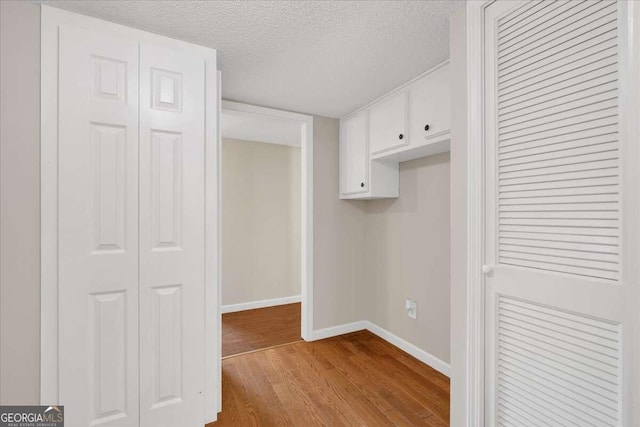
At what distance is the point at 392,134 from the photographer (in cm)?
237

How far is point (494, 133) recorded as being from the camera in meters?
1.25

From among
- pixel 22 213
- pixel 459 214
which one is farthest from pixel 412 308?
pixel 22 213

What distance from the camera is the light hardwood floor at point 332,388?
177 cm

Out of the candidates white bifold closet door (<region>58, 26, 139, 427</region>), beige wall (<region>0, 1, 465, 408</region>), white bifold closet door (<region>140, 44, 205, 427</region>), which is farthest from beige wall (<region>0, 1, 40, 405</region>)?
white bifold closet door (<region>140, 44, 205, 427</region>)

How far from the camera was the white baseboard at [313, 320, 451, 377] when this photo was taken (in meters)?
2.32

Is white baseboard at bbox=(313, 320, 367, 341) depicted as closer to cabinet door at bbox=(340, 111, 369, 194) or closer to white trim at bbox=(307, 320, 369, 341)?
white trim at bbox=(307, 320, 369, 341)

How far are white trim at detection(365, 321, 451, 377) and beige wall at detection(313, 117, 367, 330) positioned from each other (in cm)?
22

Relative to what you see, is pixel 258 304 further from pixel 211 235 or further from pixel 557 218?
pixel 557 218

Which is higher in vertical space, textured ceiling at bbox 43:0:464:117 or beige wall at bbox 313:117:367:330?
textured ceiling at bbox 43:0:464:117

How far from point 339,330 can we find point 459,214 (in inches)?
82.7

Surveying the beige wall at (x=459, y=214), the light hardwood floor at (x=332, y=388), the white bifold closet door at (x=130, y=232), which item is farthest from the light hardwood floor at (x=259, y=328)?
the beige wall at (x=459, y=214)

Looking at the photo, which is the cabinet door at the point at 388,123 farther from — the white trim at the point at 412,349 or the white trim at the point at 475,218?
the white trim at the point at 412,349

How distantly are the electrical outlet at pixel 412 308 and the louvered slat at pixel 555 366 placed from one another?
135 cm

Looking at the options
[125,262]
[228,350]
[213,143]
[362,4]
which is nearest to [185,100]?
[213,143]
